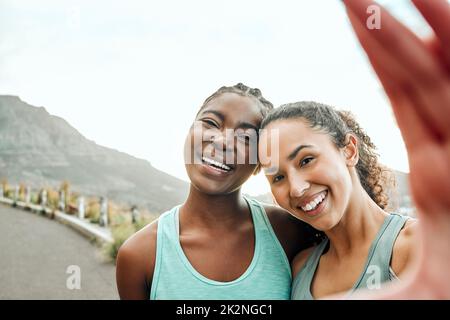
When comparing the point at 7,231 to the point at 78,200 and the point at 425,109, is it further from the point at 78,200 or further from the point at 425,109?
the point at 425,109

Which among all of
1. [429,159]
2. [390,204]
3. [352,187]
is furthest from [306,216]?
[429,159]

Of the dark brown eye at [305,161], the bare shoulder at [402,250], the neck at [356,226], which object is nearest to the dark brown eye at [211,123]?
the dark brown eye at [305,161]

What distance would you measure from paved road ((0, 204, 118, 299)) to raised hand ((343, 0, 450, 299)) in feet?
8.90

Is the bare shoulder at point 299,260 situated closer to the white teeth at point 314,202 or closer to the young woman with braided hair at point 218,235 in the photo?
the young woman with braided hair at point 218,235

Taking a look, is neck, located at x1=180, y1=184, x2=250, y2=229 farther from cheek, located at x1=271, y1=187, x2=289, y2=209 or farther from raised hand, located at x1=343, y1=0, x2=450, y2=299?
raised hand, located at x1=343, y1=0, x2=450, y2=299

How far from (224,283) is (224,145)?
290mm

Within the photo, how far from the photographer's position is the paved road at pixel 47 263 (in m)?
3.02

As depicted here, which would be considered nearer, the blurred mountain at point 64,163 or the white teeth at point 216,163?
the white teeth at point 216,163

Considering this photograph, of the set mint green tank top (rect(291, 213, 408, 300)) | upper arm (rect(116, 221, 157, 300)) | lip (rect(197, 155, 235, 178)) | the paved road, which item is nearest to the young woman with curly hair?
mint green tank top (rect(291, 213, 408, 300))

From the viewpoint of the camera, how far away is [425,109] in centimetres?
19

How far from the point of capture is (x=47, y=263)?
12.0ft

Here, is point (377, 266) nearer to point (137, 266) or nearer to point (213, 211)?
point (213, 211)

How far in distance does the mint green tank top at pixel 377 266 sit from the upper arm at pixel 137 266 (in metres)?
0.32

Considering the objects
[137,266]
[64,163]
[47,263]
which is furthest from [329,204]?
[64,163]
